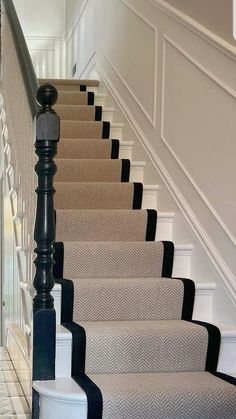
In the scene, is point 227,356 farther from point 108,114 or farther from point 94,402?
point 108,114

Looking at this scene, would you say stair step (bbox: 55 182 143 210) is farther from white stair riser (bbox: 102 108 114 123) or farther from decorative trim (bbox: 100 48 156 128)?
white stair riser (bbox: 102 108 114 123)

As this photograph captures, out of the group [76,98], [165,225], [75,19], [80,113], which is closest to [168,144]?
Result: [165,225]

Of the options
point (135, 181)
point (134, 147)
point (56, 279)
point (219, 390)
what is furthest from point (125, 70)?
point (219, 390)

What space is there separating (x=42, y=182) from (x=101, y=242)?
0.72 meters

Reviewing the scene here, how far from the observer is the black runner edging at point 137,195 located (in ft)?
11.6

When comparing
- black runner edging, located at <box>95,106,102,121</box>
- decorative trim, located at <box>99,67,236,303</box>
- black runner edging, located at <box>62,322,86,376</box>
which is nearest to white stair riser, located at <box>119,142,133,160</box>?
decorative trim, located at <box>99,67,236,303</box>

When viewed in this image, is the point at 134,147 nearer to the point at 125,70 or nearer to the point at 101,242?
the point at 125,70

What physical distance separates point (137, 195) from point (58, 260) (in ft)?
3.01

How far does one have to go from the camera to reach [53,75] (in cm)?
748

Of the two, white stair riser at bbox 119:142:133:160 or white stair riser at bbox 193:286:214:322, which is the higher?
white stair riser at bbox 119:142:133:160

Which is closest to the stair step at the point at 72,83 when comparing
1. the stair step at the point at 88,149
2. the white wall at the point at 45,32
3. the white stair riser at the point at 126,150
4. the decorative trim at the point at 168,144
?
the stair step at the point at 88,149

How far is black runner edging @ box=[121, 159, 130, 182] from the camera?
→ 12.5 ft

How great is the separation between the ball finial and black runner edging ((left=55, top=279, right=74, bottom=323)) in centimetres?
74

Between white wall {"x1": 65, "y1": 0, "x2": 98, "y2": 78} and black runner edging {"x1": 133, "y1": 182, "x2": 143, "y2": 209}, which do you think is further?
white wall {"x1": 65, "y1": 0, "x2": 98, "y2": 78}
